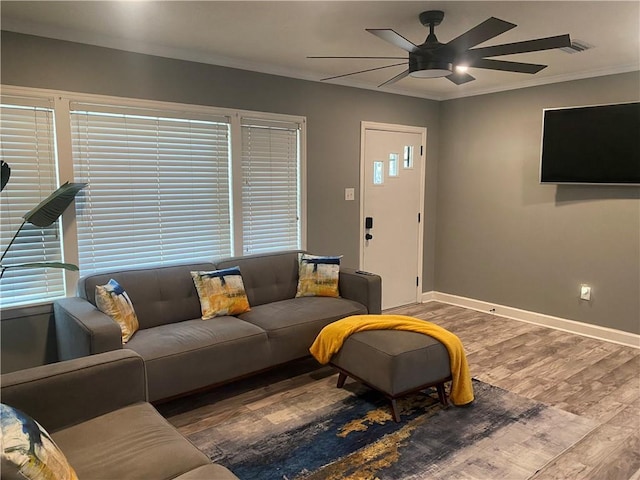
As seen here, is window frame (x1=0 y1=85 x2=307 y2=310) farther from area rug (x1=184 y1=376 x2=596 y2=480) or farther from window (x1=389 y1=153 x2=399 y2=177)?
area rug (x1=184 y1=376 x2=596 y2=480)

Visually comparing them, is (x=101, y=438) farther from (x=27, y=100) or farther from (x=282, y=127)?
(x=282, y=127)

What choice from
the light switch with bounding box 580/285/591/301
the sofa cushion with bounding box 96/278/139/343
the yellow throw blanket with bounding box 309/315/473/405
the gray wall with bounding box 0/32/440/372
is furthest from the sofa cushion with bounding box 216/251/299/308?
the light switch with bounding box 580/285/591/301

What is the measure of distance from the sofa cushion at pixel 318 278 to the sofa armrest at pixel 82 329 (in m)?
1.65

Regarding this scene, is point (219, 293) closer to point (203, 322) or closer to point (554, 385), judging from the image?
point (203, 322)

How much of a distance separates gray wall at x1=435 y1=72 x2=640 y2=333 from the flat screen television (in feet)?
0.49

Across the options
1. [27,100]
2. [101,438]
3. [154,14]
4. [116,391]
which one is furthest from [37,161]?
[101,438]

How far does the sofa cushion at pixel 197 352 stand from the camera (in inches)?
108

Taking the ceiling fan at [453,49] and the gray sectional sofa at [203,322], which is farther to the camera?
the gray sectional sofa at [203,322]

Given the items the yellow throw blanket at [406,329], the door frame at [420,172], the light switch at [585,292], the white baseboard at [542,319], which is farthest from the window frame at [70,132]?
the light switch at [585,292]

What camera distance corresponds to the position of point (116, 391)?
2037 mm

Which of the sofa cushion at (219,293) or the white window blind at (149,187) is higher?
the white window blind at (149,187)

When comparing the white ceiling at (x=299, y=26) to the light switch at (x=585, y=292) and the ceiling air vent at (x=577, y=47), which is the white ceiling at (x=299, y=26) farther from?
the light switch at (x=585, y=292)

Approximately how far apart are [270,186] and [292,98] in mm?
835

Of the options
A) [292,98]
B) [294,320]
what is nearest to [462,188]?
[292,98]
